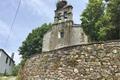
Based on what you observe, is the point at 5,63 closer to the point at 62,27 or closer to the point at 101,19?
the point at 62,27

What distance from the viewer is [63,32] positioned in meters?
34.7

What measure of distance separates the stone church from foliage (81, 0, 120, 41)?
955 centimetres

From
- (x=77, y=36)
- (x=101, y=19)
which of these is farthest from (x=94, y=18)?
(x=77, y=36)

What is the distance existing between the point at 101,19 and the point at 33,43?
22.5 metres

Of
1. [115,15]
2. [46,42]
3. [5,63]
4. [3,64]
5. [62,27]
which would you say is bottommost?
[3,64]

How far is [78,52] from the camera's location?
12031mm

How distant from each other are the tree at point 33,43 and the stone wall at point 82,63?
94.0ft

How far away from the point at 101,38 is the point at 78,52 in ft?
28.9

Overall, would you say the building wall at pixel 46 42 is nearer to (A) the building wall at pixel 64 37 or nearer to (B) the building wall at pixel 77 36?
(A) the building wall at pixel 64 37

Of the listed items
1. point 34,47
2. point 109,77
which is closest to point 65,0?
point 34,47

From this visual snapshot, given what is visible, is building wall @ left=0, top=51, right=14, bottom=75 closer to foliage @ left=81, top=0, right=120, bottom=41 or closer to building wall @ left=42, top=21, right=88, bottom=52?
building wall @ left=42, top=21, right=88, bottom=52

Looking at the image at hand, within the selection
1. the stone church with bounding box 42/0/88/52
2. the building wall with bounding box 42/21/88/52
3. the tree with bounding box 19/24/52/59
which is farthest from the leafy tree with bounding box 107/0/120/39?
the tree with bounding box 19/24/52/59

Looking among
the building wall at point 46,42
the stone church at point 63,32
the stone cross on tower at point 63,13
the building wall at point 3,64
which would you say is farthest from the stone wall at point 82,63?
the stone cross on tower at point 63,13

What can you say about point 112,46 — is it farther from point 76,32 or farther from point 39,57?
point 76,32
